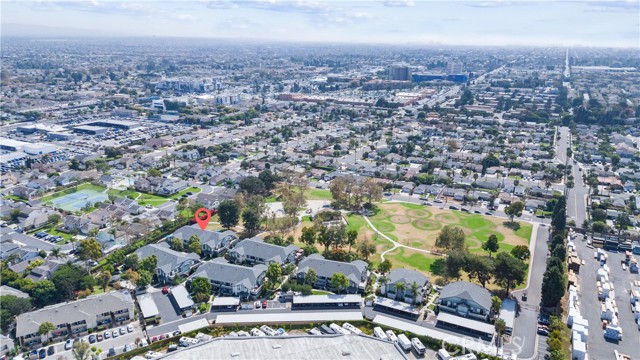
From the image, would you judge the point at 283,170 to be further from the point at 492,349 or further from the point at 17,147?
the point at 17,147

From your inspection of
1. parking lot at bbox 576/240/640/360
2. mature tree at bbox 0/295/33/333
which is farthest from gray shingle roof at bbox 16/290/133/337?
parking lot at bbox 576/240/640/360

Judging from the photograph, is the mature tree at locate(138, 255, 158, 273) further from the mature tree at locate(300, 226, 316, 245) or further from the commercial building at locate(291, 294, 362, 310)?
the mature tree at locate(300, 226, 316, 245)

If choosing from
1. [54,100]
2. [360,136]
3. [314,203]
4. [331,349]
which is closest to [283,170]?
[314,203]

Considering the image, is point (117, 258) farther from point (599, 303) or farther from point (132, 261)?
point (599, 303)

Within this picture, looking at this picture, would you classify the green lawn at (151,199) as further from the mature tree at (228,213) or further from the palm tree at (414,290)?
the palm tree at (414,290)

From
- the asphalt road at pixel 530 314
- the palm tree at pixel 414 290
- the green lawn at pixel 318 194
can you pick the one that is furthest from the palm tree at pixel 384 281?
the green lawn at pixel 318 194

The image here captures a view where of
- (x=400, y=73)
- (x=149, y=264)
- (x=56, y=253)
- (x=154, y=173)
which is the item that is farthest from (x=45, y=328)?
(x=400, y=73)
